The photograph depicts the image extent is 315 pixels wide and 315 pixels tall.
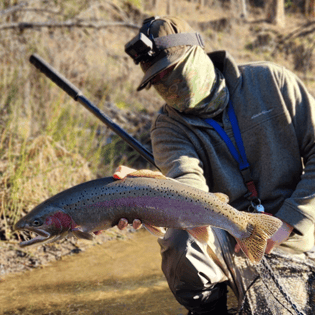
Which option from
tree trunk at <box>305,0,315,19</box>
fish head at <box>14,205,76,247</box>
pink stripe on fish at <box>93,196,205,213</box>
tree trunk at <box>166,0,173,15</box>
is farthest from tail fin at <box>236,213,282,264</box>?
tree trunk at <box>305,0,315,19</box>

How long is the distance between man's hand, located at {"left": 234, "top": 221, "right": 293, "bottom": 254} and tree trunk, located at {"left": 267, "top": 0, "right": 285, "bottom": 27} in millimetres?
19646

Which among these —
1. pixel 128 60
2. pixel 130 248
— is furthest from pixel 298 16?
pixel 130 248

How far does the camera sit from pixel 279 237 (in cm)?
262

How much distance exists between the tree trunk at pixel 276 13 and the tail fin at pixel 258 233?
20133mm

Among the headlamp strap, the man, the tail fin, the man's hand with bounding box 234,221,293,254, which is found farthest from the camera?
the headlamp strap

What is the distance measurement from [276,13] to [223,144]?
774 inches

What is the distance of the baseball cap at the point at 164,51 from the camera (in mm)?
2761

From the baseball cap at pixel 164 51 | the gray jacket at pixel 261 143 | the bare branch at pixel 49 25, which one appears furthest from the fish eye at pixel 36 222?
the bare branch at pixel 49 25

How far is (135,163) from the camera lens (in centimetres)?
657

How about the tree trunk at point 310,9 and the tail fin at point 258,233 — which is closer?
the tail fin at point 258,233

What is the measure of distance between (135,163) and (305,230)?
4.15 m

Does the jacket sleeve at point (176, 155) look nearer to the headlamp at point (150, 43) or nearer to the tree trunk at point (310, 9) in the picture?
the headlamp at point (150, 43)

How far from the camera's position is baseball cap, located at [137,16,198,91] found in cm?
276

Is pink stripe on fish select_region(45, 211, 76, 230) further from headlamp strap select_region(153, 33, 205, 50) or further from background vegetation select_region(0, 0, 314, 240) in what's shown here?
background vegetation select_region(0, 0, 314, 240)
